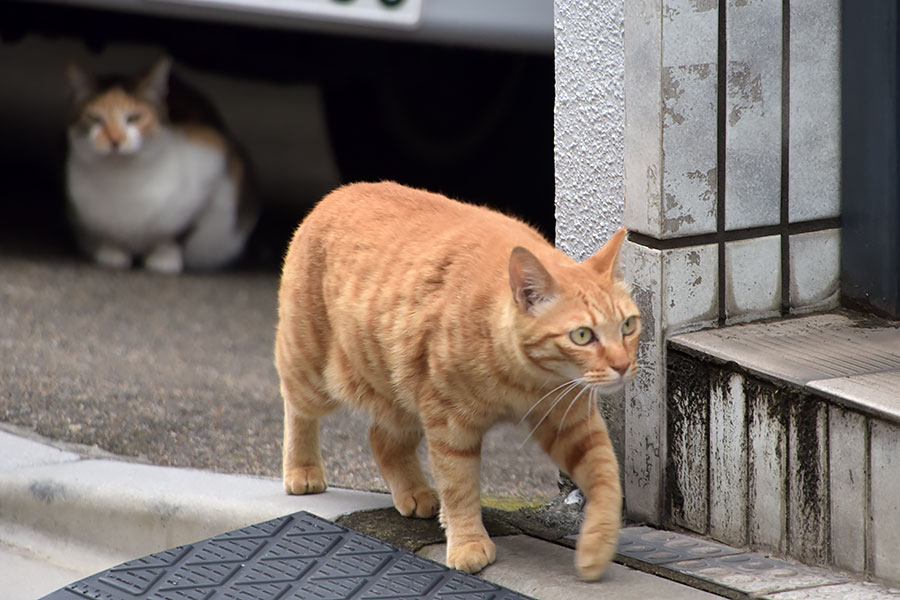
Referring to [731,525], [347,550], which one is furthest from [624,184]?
[347,550]

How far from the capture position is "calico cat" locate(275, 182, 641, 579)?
214 cm

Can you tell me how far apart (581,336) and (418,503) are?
630mm

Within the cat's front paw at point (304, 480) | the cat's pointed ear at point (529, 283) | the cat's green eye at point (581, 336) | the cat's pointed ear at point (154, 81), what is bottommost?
the cat's front paw at point (304, 480)

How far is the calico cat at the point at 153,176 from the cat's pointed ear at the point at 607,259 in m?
2.67

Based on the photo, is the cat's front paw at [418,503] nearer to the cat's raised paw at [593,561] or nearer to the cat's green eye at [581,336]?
the cat's raised paw at [593,561]

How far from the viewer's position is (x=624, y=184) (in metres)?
2.55

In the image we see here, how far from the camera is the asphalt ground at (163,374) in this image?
310 cm

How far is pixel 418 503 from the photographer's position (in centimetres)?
256

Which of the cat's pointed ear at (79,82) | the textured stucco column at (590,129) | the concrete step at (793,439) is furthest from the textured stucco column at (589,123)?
the cat's pointed ear at (79,82)

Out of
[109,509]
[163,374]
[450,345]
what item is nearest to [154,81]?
[163,374]

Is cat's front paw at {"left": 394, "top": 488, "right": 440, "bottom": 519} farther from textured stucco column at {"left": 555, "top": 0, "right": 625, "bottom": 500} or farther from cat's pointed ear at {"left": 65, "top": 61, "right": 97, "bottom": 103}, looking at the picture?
cat's pointed ear at {"left": 65, "top": 61, "right": 97, "bottom": 103}

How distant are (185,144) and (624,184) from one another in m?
2.58

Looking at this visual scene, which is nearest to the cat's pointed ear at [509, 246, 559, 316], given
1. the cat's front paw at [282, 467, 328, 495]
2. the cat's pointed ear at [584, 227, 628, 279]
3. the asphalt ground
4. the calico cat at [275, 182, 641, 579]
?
the calico cat at [275, 182, 641, 579]

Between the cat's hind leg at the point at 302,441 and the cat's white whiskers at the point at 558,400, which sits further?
the cat's hind leg at the point at 302,441
